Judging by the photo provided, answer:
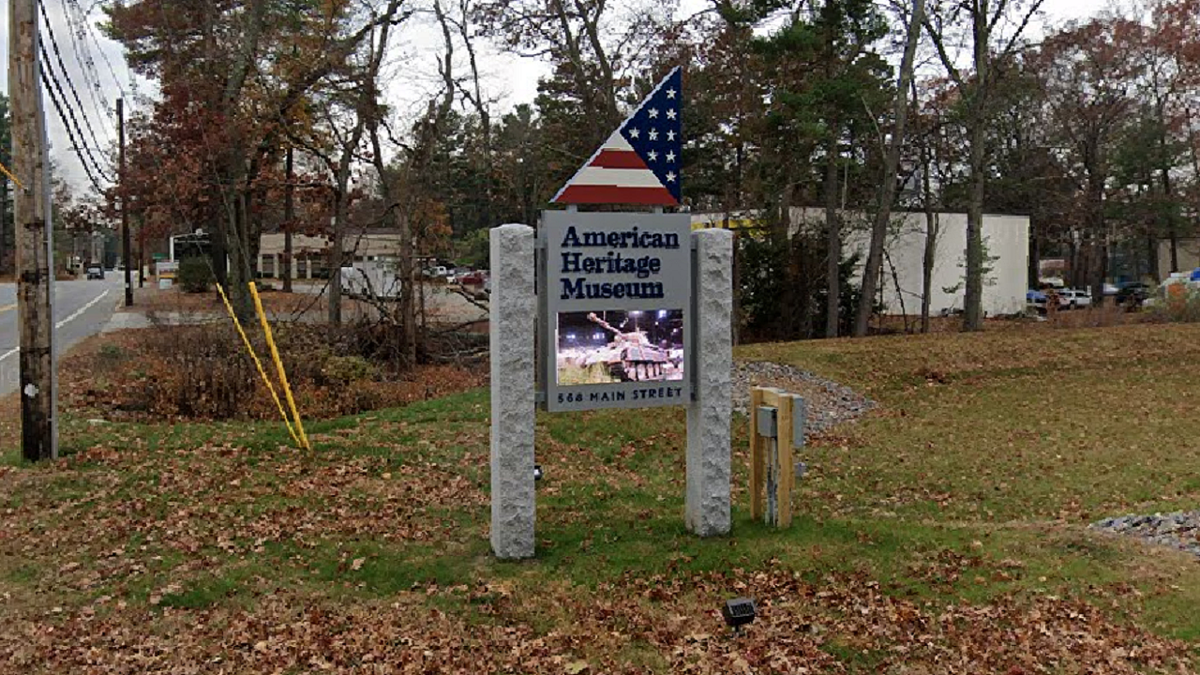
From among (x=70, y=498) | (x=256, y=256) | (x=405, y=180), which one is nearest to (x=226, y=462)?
(x=70, y=498)

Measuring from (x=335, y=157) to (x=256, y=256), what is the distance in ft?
33.5

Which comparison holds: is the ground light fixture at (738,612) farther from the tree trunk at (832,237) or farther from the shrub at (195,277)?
the shrub at (195,277)

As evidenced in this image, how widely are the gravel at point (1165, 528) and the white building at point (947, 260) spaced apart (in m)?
21.9

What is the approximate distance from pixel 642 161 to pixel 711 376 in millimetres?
1611

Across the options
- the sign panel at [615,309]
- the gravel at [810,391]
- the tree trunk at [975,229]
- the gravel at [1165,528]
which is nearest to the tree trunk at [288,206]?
the gravel at [810,391]

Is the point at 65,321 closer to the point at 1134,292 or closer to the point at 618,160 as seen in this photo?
the point at 618,160

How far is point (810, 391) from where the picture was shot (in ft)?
50.0

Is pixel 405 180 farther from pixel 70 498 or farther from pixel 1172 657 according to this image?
pixel 1172 657

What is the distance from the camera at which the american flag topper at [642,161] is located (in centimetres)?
635

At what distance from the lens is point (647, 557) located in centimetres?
629

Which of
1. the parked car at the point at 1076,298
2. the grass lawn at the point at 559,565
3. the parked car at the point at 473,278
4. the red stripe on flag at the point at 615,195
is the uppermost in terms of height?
the red stripe on flag at the point at 615,195

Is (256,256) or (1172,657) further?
(256,256)

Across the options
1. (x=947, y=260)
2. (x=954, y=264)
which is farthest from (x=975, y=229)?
(x=954, y=264)

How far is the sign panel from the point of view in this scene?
6199mm
